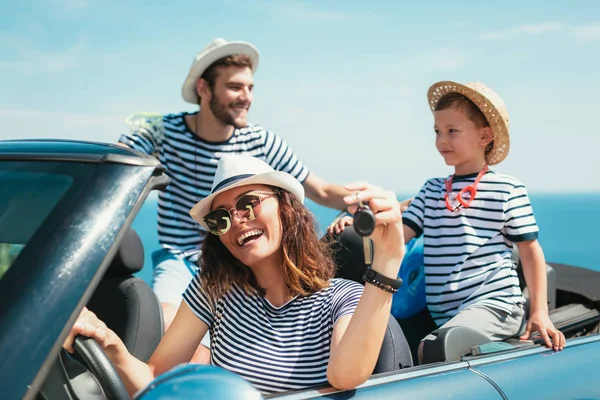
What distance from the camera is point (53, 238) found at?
1.24 metres

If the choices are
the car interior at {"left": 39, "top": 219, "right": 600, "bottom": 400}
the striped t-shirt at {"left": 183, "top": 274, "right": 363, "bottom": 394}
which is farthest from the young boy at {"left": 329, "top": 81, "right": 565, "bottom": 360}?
the striped t-shirt at {"left": 183, "top": 274, "right": 363, "bottom": 394}

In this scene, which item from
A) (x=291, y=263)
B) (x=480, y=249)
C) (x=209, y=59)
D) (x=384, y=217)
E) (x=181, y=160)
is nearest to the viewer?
(x=384, y=217)

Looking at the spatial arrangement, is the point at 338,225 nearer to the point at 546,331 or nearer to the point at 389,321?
the point at 389,321

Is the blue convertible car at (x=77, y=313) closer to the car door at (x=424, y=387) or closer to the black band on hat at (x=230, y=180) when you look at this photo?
the car door at (x=424, y=387)

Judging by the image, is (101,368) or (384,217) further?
(384,217)

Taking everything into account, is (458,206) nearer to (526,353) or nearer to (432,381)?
(526,353)

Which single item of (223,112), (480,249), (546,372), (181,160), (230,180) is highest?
(223,112)

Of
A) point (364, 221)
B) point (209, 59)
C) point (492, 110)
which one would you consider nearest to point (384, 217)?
point (364, 221)

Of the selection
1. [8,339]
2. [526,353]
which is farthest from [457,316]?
[8,339]

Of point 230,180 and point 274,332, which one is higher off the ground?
point 230,180

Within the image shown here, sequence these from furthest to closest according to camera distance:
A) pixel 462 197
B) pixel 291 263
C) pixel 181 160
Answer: pixel 181 160 → pixel 462 197 → pixel 291 263

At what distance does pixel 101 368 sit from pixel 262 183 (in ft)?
2.87

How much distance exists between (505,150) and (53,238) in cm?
225

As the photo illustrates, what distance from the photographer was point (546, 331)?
2.20 meters
